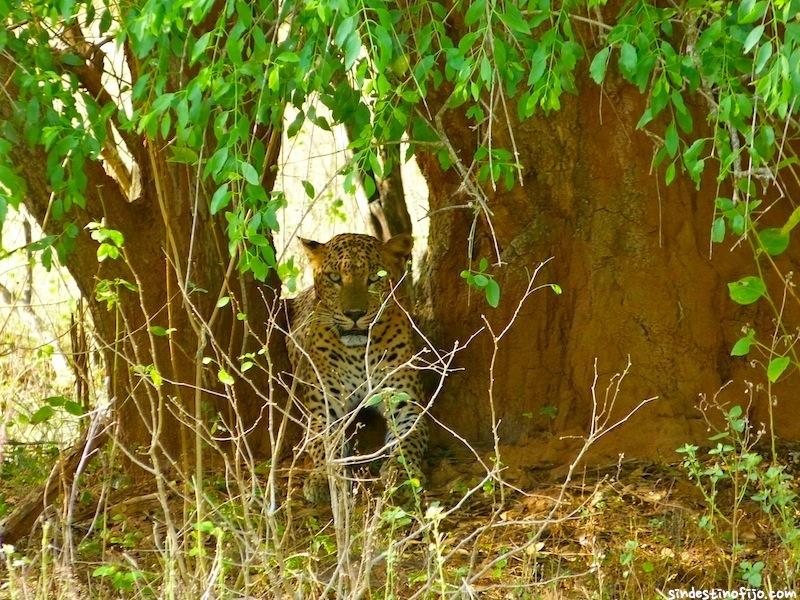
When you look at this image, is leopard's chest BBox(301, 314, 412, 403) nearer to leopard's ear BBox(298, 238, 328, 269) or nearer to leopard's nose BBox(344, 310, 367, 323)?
leopard's nose BBox(344, 310, 367, 323)

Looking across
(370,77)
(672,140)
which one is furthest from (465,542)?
(370,77)

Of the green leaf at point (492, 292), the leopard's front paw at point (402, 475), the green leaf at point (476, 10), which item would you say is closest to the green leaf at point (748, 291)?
the green leaf at point (492, 292)

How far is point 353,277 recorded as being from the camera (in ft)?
27.0

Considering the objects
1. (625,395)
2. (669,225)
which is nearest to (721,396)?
(625,395)

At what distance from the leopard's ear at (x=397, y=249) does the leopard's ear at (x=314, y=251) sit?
454 millimetres

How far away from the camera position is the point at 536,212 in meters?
7.40

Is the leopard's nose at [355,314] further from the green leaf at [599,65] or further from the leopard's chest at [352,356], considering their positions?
the green leaf at [599,65]

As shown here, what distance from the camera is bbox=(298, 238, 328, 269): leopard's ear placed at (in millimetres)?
8570

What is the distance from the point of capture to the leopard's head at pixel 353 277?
823 cm

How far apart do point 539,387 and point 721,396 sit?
3.81 feet

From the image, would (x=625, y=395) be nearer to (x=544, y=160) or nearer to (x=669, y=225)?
(x=669, y=225)

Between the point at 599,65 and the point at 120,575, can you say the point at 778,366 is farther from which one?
the point at 120,575

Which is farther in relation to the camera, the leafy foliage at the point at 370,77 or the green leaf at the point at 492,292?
the green leaf at the point at 492,292

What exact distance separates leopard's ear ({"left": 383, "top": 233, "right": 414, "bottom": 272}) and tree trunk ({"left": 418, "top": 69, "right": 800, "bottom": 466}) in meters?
0.85
